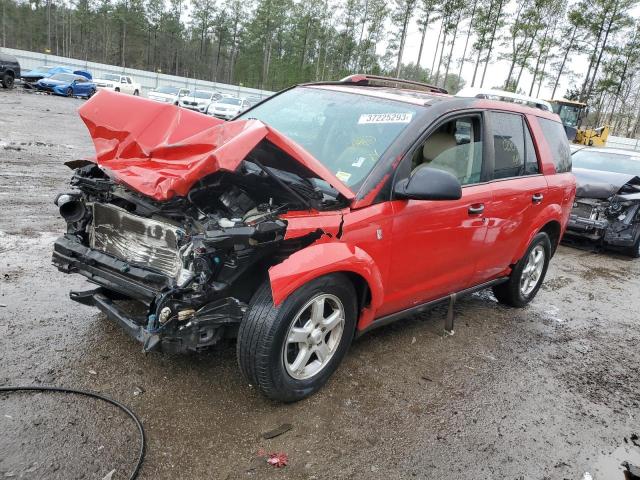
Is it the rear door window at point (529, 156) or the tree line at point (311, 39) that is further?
the tree line at point (311, 39)

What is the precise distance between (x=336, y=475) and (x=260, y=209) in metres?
1.43

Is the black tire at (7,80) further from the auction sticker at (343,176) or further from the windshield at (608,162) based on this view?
the auction sticker at (343,176)

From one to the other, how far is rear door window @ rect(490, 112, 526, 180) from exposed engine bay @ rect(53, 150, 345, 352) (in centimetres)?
179

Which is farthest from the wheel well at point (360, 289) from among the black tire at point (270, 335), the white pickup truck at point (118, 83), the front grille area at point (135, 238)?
the white pickup truck at point (118, 83)

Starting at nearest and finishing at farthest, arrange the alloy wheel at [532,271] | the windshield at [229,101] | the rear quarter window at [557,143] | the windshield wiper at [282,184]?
the windshield wiper at [282,184] → the rear quarter window at [557,143] → the alloy wheel at [532,271] → the windshield at [229,101]

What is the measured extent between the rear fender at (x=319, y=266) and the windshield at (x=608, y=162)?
7886 millimetres

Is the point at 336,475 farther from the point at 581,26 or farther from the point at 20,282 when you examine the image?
the point at 581,26

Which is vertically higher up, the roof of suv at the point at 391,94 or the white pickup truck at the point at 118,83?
the roof of suv at the point at 391,94

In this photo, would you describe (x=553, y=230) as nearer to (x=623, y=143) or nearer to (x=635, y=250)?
(x=635, y=250)

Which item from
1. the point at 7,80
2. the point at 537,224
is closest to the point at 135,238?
the point at 537,224

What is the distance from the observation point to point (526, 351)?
4.21 m

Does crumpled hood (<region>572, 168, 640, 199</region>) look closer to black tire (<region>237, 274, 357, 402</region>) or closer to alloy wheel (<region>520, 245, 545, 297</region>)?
alloy wheel (<region>520, 245, 545, 297</region>)

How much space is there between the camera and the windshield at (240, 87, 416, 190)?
323 centimetres

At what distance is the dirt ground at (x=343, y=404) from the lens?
8.14 ft
